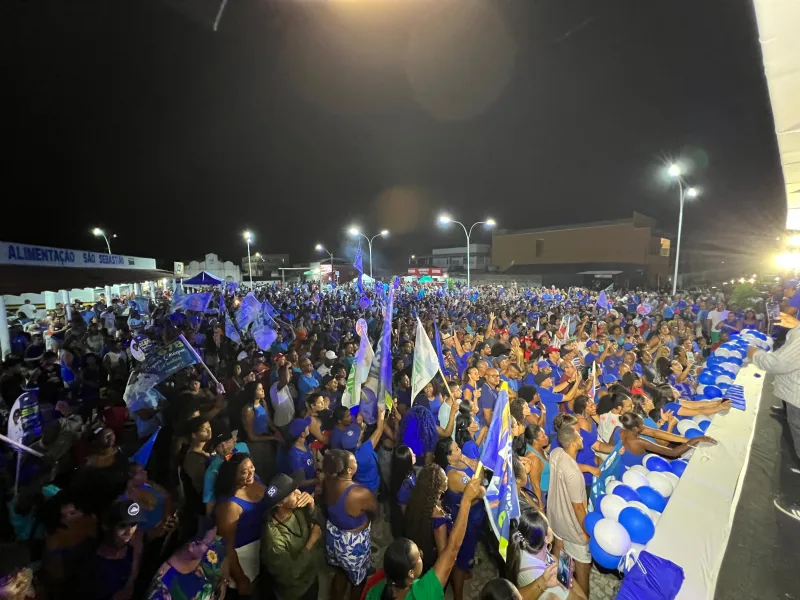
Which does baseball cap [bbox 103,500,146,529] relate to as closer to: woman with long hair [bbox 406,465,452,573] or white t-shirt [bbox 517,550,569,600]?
woman with long hair [bbox 406,465,452,573]

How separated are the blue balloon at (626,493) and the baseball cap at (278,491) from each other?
2957 millimetres

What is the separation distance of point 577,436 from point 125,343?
11046 millimetres

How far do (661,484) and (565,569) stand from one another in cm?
151

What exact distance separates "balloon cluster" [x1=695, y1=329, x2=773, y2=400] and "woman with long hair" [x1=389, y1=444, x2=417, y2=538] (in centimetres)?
597

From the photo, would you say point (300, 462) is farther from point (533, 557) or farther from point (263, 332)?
point (263, 332)

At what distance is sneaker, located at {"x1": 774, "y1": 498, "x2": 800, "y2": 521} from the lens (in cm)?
410

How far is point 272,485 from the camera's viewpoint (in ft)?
9.83

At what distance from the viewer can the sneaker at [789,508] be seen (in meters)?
4.10

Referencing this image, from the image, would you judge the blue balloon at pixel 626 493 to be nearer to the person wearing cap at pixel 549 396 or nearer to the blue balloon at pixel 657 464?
the blue balloon at pixel 657 464

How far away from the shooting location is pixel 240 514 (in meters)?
2.92

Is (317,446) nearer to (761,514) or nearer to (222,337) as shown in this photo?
(761,514)

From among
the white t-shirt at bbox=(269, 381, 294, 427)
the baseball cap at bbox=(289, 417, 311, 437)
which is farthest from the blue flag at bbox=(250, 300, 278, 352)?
the baseball cap at bbox=(289, 417, 311, 437)

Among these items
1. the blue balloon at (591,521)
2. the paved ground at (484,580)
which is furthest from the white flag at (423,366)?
the blue balloon at (591,521)

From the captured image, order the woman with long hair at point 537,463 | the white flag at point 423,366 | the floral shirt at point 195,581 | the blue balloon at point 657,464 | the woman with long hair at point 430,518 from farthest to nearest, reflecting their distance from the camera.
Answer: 1. the white flag at point 423,366
2. the blue balloon at point 657,464
3. the woman with long hair at point 537,463
4. the woman with long hair at point 430,518
5. the floral shirt at point 195,581
